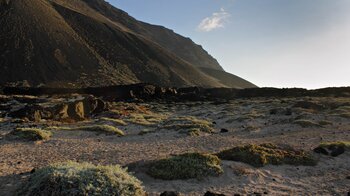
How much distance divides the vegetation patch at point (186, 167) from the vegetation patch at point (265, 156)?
1.95m

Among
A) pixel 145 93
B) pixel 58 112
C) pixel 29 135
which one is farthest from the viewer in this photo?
pixel 145 93

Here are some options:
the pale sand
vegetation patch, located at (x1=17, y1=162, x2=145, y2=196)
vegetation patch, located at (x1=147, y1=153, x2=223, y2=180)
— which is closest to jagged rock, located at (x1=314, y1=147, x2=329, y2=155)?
the pale sand

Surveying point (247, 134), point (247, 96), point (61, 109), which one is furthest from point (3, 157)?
point (247, 96)

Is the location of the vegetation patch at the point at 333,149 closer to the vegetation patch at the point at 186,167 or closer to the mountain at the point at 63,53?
the vegetation patch at the point at 186,167

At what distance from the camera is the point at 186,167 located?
1465cm

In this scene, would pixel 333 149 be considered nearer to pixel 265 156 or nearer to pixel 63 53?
pixel 265 156

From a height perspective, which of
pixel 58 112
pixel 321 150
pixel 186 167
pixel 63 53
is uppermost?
pixel 63 53

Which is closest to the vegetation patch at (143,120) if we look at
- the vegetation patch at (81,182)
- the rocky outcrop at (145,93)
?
the vegetation patch at (81,182)

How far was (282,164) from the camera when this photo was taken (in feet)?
57.1

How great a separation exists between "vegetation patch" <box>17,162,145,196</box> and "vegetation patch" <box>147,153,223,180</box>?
3.14 metres

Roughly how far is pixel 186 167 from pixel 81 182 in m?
5.48

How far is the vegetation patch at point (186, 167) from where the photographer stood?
14117 millimetres

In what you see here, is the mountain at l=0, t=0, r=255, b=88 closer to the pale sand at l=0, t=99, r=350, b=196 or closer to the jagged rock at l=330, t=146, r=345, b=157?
the pale sand at l=0, t=99, r=350, b=196

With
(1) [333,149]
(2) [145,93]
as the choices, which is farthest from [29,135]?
(2) [145,93]
